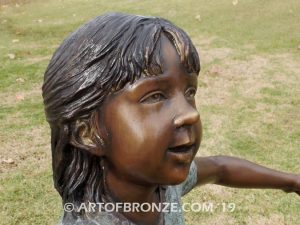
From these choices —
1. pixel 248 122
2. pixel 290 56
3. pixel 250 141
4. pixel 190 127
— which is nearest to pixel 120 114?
pixel 190 127

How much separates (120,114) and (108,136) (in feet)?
0.26

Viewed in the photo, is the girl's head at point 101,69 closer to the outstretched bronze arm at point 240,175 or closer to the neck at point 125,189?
the neck at point 125,189

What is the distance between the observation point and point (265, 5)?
35.4 feet

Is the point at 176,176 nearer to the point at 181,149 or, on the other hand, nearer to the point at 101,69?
the point at 181,149

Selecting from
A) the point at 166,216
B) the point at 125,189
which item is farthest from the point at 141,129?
the point at 166,216

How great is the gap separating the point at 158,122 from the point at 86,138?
0.23 metres

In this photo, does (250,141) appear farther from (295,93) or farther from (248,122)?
(295,93)

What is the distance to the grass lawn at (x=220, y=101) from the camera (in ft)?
12.3

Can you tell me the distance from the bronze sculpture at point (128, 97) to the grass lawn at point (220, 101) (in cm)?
248

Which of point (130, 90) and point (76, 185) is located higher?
point (130, 90)

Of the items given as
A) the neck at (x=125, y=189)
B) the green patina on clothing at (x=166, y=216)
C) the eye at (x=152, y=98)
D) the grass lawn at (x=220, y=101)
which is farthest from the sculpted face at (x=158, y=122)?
the grass lawn at (x=220, y=101)

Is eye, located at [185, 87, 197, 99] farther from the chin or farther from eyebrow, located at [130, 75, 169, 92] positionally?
the chin

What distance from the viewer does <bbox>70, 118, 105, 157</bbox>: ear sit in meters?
1.23

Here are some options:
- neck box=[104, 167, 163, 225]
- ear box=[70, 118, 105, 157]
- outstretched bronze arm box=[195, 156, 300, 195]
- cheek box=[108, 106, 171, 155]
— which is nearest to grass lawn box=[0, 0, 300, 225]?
outstretched bronze arm box=[195, 156, 300, 195]
